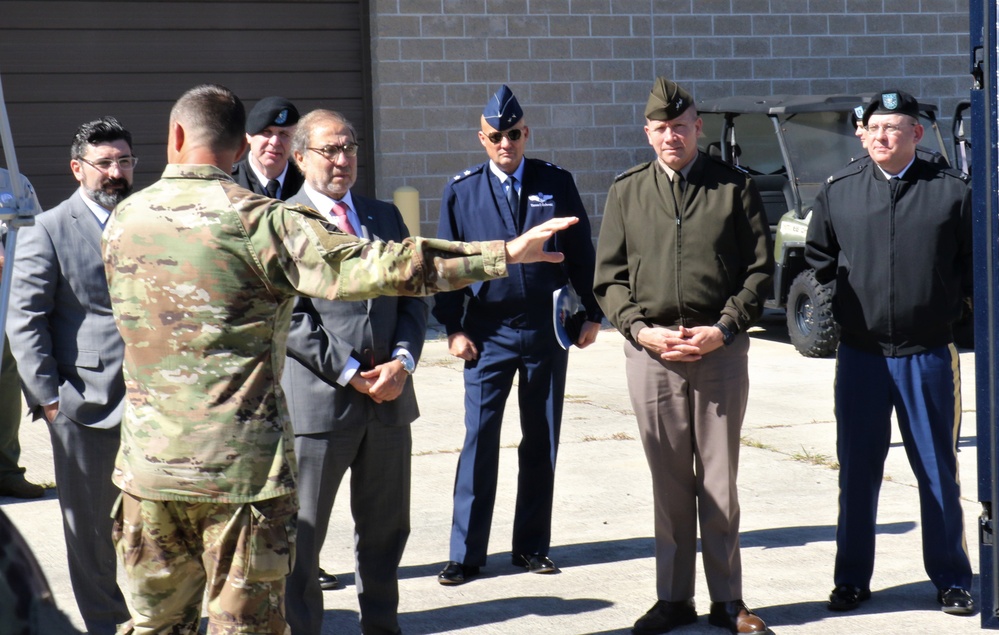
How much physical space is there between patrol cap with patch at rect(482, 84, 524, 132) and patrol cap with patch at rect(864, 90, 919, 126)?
1461mm

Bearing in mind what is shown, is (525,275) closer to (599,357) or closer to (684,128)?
(684,128)

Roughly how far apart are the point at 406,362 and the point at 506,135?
141 cm

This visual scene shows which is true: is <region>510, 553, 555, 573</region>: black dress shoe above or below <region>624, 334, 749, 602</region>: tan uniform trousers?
below

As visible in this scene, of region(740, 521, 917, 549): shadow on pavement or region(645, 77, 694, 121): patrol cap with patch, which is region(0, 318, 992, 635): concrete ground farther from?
region(645, 77, 694, 121): patrol cap with patch

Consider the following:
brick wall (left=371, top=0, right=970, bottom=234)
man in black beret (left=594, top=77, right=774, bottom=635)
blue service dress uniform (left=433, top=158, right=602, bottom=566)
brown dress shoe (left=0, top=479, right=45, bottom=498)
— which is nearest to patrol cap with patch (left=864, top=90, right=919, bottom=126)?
man in black beret (left=594, top=77, right=774, bottom=635)

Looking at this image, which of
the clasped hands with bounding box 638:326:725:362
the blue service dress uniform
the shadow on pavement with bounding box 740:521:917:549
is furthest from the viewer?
the shadow on pavement with bounding box 740:521:917:549

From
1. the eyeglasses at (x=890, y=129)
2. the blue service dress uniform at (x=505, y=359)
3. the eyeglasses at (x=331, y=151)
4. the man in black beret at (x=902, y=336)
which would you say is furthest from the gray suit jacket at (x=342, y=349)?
the eyeglasses at (x=890, y=129)

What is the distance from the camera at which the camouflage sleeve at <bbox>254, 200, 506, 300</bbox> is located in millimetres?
2957

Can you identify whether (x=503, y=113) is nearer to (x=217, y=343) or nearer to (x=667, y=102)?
(x=667, y=102)

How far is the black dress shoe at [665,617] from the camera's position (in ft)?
14.6

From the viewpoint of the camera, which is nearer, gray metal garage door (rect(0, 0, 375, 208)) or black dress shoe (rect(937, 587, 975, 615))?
black dress shoe (rect(937, 587, 975, 615))

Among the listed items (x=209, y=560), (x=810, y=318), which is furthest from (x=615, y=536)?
(x=810, y=318)

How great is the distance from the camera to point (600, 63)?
13648 millimetres

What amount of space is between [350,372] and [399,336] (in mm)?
285
